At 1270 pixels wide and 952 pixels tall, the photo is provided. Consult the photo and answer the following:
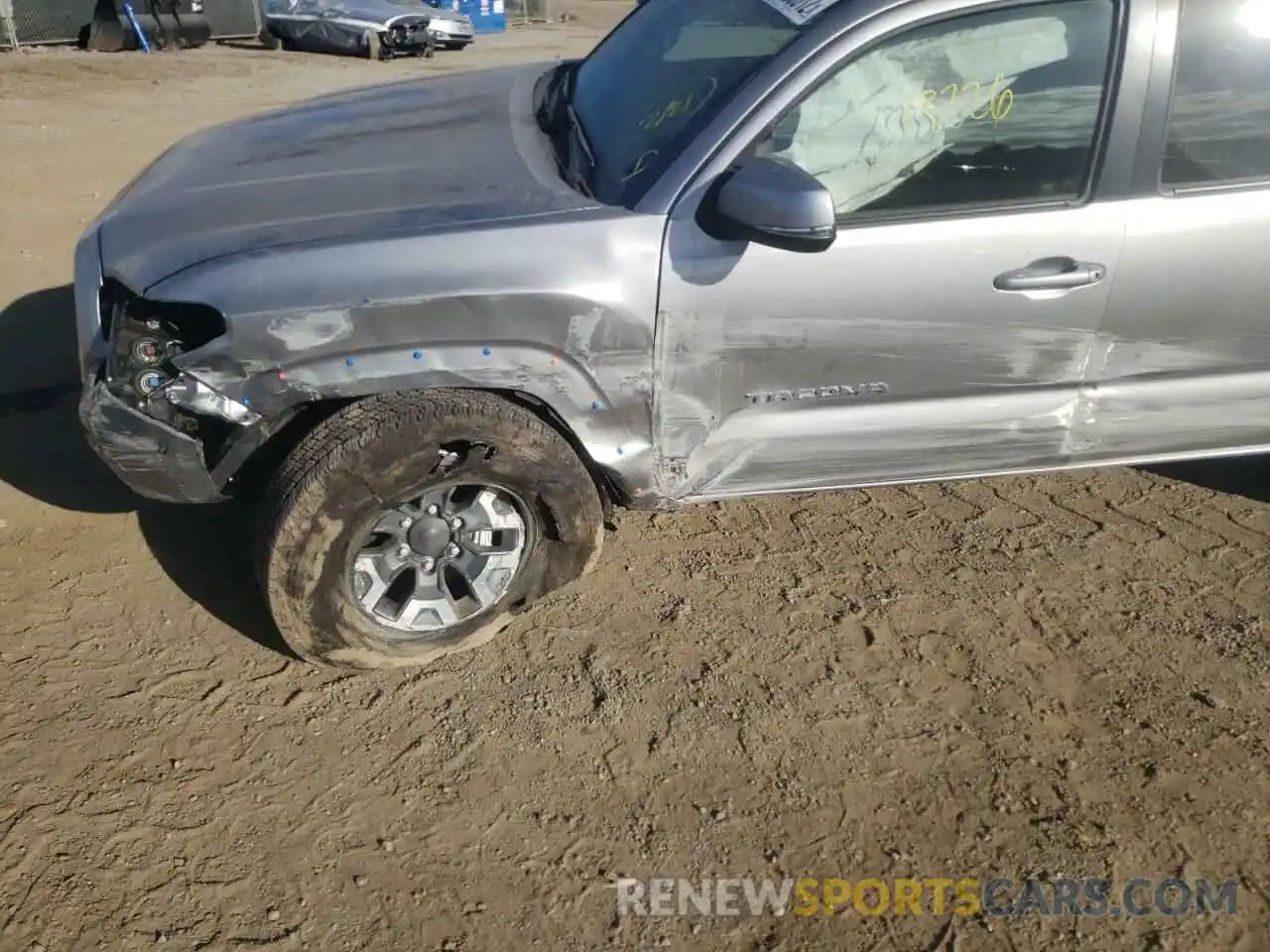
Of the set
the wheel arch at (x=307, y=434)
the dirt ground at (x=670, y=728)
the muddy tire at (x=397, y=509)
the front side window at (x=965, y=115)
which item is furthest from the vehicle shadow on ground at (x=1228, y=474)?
the muddy tire at (x=397, y=509)

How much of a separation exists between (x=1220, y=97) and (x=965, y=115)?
2.44 feet

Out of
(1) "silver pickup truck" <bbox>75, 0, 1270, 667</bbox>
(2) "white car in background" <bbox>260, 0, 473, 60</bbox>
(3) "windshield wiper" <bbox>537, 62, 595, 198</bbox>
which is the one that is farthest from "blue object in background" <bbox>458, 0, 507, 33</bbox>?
(1) "silver pickup truck" <bbox>75, 0, 1270, 667</bbox>

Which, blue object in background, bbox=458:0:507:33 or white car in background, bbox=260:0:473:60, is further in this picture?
blue object in background, bbox=458:0:507:33

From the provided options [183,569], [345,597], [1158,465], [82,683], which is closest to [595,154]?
[345,597]

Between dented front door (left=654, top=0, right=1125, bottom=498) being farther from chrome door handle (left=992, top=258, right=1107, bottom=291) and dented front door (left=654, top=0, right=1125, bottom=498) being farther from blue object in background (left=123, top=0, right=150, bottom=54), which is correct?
blue object in background (left=123, top=0, right=150, bottom=54)

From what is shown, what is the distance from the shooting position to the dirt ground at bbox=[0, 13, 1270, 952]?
2334mm

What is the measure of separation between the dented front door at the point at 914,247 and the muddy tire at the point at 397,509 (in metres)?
0.39

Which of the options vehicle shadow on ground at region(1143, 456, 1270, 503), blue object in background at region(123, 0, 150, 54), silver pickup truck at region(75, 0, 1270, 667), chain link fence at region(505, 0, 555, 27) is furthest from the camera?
chain link fence at region(505, 0, 555, 27)

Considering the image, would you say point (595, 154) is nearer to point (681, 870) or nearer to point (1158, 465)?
point (681, 870)

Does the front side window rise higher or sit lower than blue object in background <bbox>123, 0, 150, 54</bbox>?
higher

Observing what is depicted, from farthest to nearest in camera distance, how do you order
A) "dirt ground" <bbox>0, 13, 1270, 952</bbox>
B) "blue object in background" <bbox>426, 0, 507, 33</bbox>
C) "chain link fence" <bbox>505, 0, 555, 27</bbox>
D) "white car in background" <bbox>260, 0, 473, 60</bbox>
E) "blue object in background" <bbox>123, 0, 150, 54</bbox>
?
"chain link fence" <bbox>505, 0, 555, 27</bbox>
"blue object in background" <bbox>426, 0, 507, 33</bbox>
"white car in background" <bbox>260, 0, 473, 60</bbox>
"blue object in background" <bbox>123, 0, 150, 54</bbox>
"dirt ground" <bbox>0, 13, 1270, 952</bbox>

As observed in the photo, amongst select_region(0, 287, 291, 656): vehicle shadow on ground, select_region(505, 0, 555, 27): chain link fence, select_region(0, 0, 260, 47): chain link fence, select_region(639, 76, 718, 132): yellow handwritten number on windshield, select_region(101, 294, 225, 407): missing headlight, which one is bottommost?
select_region(505, 0, 555, 27): chain link fence

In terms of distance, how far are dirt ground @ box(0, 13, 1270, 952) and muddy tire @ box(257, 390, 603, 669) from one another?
0.51ft

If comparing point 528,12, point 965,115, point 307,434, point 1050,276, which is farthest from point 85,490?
point 528,12
